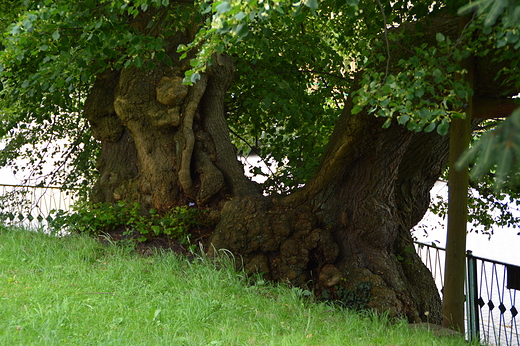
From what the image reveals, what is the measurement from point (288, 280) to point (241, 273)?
0.55m

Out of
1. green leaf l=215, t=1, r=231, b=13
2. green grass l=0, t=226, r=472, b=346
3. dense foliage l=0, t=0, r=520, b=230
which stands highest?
dense foliage l=0, t=0, r=520, b=230

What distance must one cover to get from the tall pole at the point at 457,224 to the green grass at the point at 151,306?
0.68 metres

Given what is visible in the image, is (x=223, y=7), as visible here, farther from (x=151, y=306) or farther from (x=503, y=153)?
(x=151, y=306)

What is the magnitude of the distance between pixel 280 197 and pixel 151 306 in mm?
→ 2725

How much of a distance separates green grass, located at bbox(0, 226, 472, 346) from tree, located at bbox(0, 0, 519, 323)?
0.81 metres

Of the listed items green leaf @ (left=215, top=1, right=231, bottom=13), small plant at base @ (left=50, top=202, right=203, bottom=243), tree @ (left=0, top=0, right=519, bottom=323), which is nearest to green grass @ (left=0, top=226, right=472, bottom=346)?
small plant at base @ (left=50, top=202, right=203, bottom=243)

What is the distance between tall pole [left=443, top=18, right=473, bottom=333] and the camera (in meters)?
5.38

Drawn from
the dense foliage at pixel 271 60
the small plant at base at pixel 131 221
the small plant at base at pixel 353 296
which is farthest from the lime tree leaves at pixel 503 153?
the small plant at base at pixel 131 221

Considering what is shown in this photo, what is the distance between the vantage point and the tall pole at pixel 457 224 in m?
5.38

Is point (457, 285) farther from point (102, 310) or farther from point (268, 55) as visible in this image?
point (268, 55)

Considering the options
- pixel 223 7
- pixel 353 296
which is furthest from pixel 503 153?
pixel 353 296

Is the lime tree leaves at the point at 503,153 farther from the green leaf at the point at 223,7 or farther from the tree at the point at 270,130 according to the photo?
the tree at the point at 270,130

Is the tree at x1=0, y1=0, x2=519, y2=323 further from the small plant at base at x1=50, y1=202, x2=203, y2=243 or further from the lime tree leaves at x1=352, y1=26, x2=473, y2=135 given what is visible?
the small plant at base at x1=50, y1=202, x2=203, y2=243

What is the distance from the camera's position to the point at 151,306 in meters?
4.75
